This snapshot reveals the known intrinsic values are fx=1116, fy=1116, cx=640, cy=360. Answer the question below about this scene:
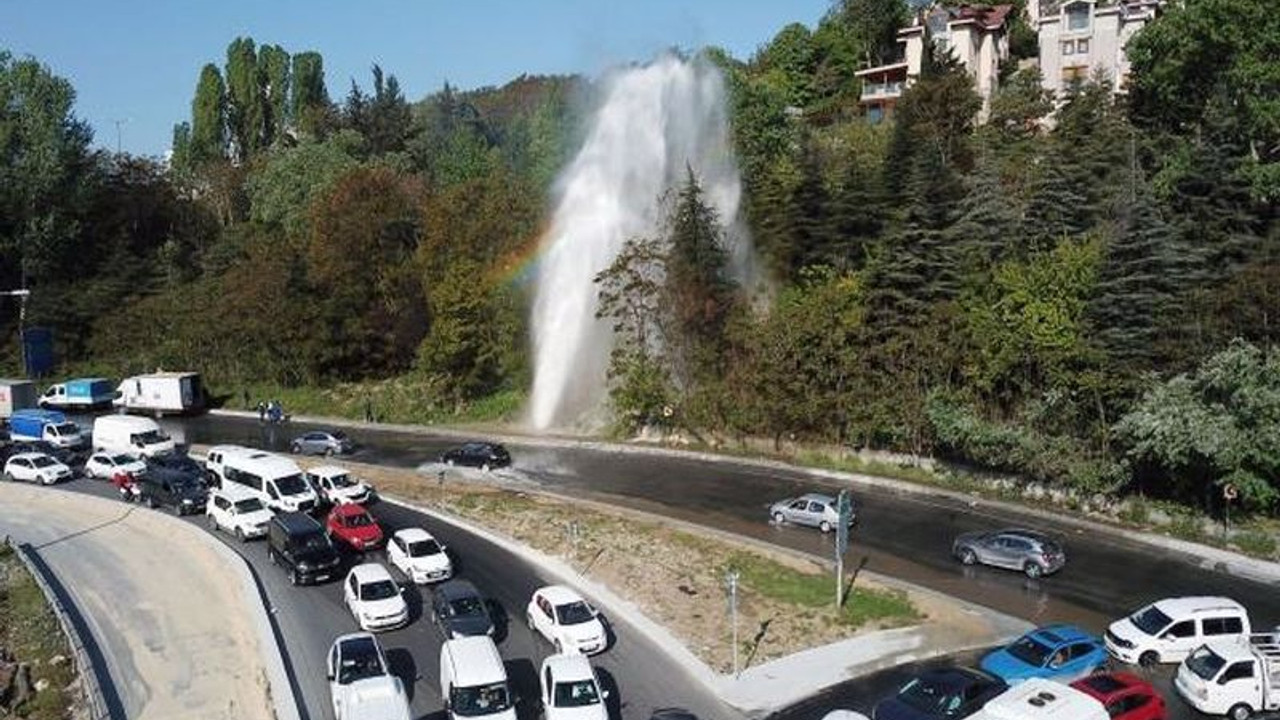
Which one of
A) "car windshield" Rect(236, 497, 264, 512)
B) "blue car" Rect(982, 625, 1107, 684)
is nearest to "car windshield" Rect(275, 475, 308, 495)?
"car windshield" Rect(236, 497, 264, 512)

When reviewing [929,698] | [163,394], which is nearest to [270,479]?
[929,698]

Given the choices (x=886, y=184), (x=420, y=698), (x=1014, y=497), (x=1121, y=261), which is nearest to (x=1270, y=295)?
(x=1121, y=261)

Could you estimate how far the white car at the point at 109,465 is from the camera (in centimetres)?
4909

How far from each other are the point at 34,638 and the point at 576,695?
18528 mm

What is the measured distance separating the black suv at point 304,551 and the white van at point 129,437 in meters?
20.0

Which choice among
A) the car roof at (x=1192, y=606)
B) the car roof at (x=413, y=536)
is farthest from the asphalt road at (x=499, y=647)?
the car roof at (x=1192, y=606)

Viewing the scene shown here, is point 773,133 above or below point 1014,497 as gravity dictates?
above

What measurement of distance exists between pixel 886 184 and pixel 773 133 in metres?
25.2

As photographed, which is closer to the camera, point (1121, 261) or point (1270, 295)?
point (1270, 295)

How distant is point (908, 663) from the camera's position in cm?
2914

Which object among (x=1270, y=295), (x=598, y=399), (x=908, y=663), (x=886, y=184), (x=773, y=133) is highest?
(x=773, y=133)

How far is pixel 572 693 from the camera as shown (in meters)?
24.6

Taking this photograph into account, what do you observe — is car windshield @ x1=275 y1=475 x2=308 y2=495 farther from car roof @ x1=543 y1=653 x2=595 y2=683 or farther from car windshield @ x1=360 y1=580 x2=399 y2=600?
car roof @ x1=543 y1=653 x2=595 y2=683

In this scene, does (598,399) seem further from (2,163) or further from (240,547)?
(2,163)
